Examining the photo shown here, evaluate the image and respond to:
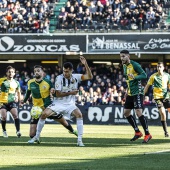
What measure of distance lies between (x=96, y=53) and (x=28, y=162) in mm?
29774

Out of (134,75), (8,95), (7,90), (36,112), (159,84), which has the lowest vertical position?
(36,112)

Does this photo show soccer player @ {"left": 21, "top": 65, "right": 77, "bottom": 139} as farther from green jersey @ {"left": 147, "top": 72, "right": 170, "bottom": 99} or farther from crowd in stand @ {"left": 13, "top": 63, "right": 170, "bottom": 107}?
A: crowd in stand @ {"left": 13, "top": 63, "right": 170, "bottom": 107}

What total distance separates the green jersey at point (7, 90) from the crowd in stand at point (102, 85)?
1328cm

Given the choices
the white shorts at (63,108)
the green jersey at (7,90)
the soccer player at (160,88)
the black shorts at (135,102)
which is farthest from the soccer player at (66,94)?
the soccer player at (160,88)

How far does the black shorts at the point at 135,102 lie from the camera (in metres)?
18.6

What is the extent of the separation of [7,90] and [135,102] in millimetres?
5072

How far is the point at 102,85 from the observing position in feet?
127

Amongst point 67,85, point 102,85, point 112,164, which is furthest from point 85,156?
point 102,85

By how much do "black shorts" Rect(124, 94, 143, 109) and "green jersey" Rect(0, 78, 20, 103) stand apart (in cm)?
462

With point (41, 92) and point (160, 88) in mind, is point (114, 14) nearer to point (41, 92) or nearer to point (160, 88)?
point (160, 88)

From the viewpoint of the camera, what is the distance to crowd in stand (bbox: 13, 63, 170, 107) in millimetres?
36219

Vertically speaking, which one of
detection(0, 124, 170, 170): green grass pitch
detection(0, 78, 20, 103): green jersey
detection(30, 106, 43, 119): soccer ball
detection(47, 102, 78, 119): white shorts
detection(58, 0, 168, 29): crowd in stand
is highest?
detection(58, 0, 168, 29): crowd in stand

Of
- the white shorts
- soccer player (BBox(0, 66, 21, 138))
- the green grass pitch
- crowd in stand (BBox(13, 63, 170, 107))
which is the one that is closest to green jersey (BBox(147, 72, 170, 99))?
the green grass pitch

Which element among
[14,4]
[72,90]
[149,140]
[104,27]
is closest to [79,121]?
[72,90]
